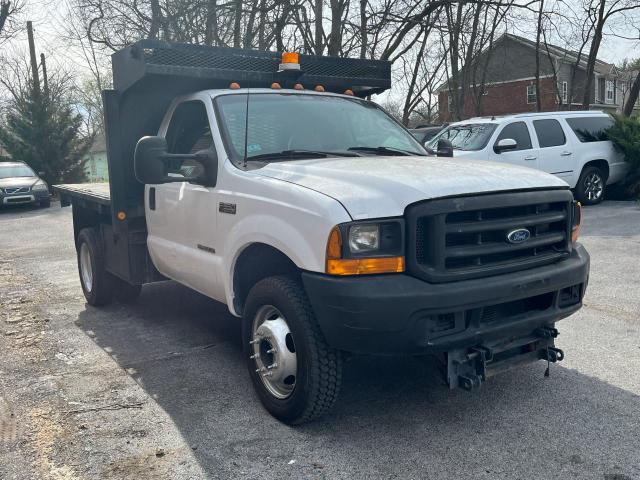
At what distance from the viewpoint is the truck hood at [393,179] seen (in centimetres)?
316

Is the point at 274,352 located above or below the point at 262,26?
below

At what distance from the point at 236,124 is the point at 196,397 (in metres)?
1.90

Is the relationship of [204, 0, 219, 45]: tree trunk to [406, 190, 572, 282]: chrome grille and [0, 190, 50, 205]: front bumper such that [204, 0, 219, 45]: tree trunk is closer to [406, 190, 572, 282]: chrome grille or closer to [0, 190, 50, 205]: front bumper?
[0, 190, 50, 205]: front bumper

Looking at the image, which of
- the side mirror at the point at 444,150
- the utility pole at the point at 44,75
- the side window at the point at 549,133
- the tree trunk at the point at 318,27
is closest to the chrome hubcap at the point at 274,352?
the side mirror at the point at 444,150

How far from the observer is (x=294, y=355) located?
11.6ft

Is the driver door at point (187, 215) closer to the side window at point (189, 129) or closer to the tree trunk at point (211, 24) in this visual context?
the side window at point (189, 129)

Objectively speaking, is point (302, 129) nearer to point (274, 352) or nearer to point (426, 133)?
point (274, 352)

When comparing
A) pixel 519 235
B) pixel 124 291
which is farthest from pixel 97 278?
pixel 519 235

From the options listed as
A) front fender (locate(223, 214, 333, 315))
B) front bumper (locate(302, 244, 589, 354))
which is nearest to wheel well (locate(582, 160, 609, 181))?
front bumper (locate(302, 244, 589, 354))

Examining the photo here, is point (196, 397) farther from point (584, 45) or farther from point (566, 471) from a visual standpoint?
point (584, 45)

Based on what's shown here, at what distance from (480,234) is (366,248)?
64 centimetres

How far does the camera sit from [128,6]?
19688 millimetres

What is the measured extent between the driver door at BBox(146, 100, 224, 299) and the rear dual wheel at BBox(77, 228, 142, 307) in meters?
1.17

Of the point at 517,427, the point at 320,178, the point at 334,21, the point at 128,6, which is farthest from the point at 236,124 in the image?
the point at 128,6
